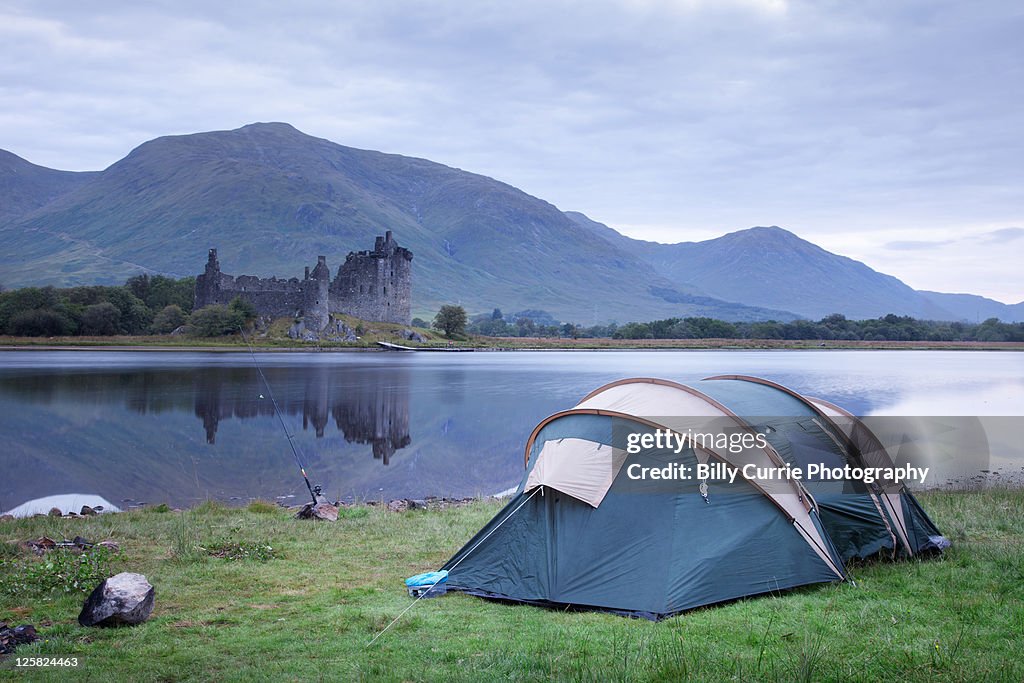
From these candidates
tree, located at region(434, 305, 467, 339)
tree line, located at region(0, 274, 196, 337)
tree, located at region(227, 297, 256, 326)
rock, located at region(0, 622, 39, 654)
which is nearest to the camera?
rock, located at region(0, 622, 39, 654)

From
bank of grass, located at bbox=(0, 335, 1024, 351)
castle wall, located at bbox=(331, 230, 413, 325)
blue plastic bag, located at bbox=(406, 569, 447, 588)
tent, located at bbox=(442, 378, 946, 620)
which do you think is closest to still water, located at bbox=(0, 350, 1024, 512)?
tent, located at bbox=(442, 378, 946, 620)

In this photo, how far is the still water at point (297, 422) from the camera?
16.0 meters

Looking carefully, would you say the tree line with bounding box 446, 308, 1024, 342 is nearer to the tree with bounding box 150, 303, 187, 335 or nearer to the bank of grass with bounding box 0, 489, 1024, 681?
the tree with bounding box 150, 303, 187, 335

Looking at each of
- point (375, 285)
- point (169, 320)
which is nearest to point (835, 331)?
point (375, 285)

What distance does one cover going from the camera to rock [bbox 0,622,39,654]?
220 inches

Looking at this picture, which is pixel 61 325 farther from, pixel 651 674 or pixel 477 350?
pixel 651 674

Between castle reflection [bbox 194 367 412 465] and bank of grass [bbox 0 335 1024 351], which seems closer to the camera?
castle reflection [bbox 194 367 412 465]

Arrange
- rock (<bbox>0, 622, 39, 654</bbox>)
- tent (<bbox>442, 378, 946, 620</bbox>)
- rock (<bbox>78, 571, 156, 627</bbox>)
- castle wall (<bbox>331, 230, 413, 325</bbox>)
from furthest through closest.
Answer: castle wall (<bbox>331, 230, 413, 325</bbox>)
tent (<bbox>442, 378, 946, 620</bbox>)
rock (<bbox>78, 571, 156, 627</bbox>)
rock (<bbox>0, 622, 39, 654</bbox>)

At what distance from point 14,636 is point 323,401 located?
24814 millimetres

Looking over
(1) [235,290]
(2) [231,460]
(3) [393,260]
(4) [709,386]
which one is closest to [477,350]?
(3) [393,260]

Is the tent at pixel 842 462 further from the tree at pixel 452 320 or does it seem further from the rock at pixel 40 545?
the tree at pixel 452 320

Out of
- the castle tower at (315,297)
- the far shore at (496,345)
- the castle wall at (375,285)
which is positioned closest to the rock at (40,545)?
the far shore at (496,345)

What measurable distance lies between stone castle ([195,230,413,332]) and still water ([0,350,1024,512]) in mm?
18131

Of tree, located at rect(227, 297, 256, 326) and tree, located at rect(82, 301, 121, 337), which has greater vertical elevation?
tree, located at rect(227, 297, 256, 326)
